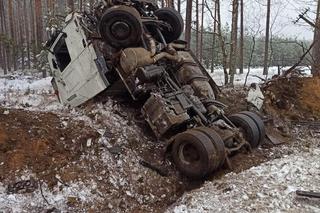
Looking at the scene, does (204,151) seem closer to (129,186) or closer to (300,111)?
(129,186)

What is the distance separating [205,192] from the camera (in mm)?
5633

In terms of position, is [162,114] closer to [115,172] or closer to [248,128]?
[115,172]

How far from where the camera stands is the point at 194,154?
250 inches

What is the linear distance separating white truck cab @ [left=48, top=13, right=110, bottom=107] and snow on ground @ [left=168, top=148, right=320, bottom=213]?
11.5 feet

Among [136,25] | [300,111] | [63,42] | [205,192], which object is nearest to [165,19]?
[136,25]

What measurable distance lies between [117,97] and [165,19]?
2.41 metres

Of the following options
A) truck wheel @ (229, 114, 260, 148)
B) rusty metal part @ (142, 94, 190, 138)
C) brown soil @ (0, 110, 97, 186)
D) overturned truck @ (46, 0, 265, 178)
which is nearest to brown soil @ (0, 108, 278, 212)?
brown soil @ (0, 110, 97, 186)

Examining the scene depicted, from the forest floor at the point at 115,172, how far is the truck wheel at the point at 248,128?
0.25 meters

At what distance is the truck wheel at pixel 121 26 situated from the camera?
25.6 ft

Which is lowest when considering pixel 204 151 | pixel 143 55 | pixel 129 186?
pixel 129 186

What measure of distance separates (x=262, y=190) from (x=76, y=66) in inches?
206

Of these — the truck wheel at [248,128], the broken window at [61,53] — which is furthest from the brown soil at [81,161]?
the broken window at [61,53]

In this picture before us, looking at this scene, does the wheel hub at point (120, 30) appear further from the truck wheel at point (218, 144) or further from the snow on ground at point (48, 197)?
the snow on ground at point (48, 197)

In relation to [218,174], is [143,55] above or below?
above
